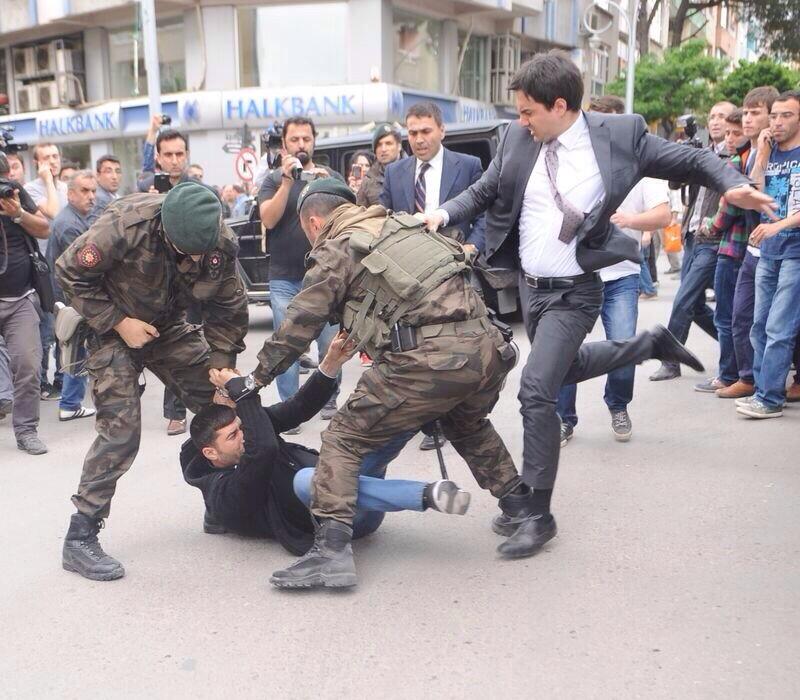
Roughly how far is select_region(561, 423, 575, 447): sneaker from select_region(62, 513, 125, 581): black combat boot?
103 inches

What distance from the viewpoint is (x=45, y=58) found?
79.3ft

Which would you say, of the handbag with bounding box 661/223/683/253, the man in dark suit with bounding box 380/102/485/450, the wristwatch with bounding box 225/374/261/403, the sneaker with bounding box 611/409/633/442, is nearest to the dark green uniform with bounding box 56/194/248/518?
the wristwatch with bounding box 225/374/261/403

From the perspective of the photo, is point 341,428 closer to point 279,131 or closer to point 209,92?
point 279,131

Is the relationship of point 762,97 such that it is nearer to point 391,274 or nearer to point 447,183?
point 447,183

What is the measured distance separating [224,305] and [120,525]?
3.91ft

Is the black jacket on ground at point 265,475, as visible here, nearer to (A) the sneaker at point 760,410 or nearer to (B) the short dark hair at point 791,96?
(A) the sneaker at point 760,410

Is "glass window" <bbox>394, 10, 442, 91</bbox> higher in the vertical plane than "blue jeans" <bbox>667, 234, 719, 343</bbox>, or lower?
higher

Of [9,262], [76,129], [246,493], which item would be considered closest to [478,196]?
[246,493]

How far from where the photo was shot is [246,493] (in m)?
3.50

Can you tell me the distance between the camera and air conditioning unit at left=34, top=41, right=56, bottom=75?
23734 mm

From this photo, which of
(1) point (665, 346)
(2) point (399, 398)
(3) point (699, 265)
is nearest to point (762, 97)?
(3) point (699, 265)

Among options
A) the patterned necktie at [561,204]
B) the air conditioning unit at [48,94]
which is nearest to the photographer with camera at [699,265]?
the patterned necktie at [561,204]

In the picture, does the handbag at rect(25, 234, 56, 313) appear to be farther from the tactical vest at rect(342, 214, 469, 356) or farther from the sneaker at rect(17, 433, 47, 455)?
the tactical vest at rect(342, 214, 469, 356)

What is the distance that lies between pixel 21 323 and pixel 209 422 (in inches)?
101
